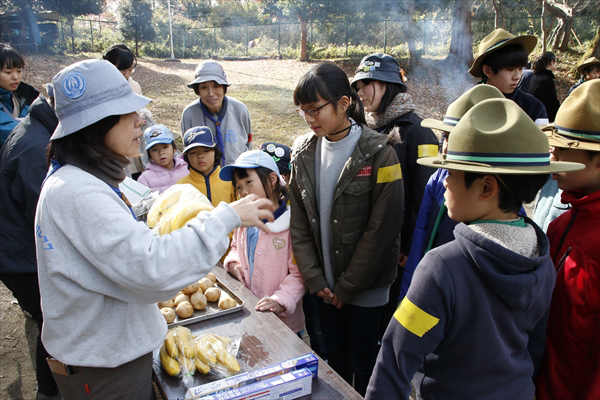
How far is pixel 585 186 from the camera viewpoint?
1617 mm

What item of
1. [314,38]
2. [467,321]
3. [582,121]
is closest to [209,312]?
[467,321]

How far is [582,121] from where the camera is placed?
5.19ft

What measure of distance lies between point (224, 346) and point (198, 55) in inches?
1083

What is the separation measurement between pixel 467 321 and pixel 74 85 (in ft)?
5.01

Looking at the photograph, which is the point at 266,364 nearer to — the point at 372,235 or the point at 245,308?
the point at 245,308

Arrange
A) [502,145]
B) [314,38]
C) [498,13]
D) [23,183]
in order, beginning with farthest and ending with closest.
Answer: [314,38] < [498,13] < [23,183] < [502,145]

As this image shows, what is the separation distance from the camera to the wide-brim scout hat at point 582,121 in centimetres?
155

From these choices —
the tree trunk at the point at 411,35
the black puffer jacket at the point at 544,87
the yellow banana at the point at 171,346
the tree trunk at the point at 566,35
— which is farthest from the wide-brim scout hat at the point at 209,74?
the tree trunk at the point at 566,35

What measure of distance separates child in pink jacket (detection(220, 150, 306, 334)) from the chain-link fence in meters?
18.0

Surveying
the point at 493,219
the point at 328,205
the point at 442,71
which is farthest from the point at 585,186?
the point at 442,71

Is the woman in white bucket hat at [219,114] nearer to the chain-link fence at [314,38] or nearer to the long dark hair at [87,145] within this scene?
the long dark hair at [87,145]

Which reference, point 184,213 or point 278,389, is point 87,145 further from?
point 278,389

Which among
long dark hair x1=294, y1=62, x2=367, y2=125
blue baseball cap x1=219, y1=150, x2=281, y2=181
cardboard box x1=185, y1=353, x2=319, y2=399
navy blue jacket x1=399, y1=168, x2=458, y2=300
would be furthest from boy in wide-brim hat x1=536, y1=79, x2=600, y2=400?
blue baseball cap x1=219, y1=150, x2=281, y2=181

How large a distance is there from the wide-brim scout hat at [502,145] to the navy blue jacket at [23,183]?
2481mm
